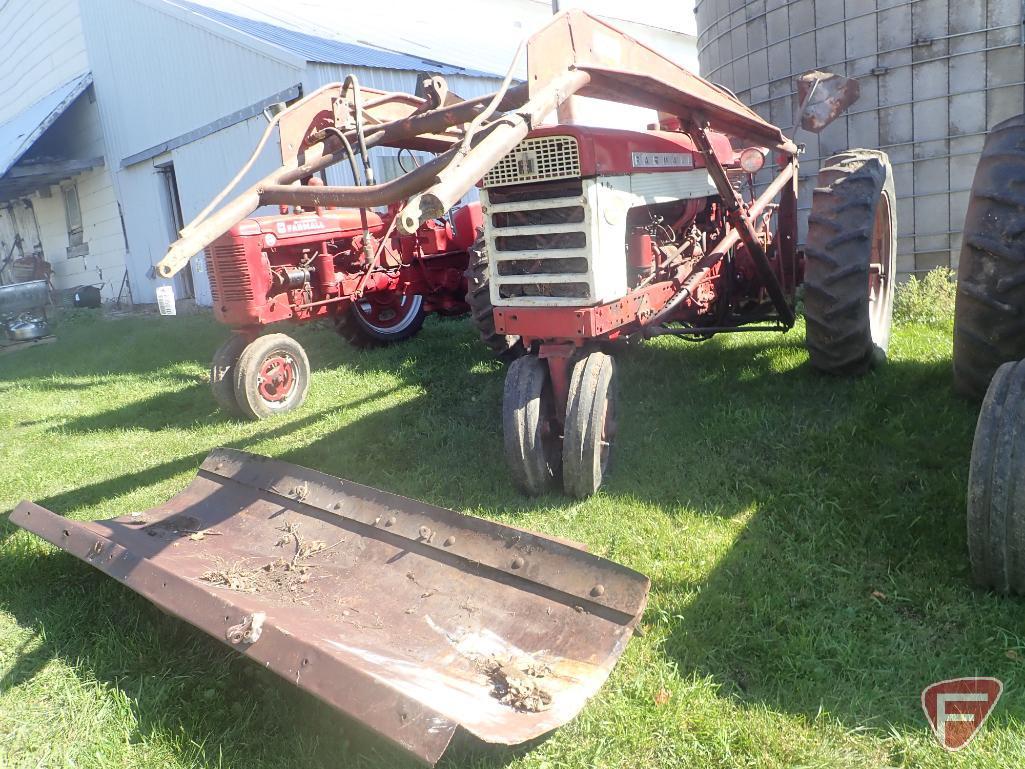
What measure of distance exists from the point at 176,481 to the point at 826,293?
3592 mm

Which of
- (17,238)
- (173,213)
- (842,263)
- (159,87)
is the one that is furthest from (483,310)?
(17,238)

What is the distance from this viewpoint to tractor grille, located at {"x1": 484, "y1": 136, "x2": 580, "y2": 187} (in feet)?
11.0

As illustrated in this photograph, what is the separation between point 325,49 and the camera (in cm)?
1012

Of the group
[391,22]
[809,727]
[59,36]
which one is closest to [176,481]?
[809,727]

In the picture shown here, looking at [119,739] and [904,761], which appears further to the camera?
[119,739]

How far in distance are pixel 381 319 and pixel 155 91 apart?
7657 mm

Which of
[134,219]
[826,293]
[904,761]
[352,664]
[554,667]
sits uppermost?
[134,219]

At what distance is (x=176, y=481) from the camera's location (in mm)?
4371

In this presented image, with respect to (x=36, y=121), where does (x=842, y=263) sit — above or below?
below

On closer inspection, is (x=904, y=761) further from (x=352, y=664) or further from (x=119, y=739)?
(x=119, y=739)

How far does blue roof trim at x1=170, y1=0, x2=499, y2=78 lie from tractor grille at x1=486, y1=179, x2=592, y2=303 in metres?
6.57

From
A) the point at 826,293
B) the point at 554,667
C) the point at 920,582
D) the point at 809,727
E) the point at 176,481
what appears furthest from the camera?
the point at 176,481

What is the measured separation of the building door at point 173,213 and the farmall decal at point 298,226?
774cm

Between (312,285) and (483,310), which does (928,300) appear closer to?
(483,310)
